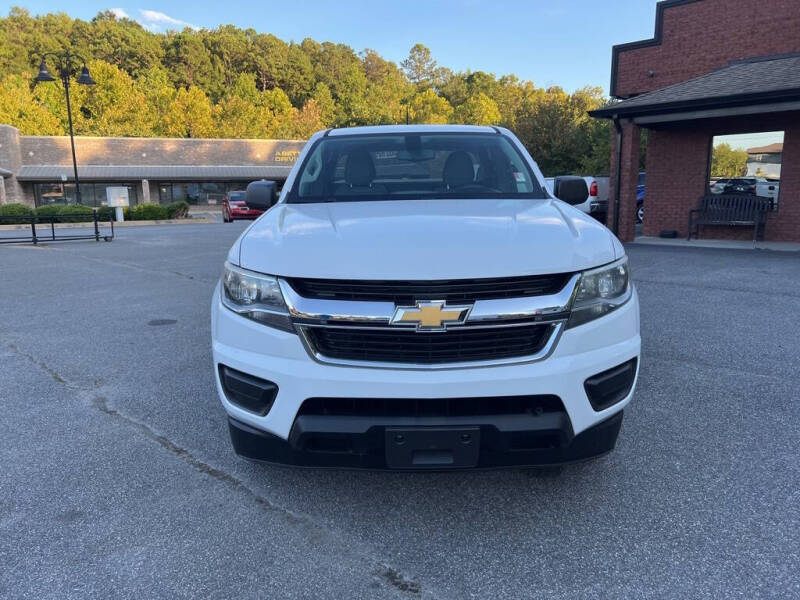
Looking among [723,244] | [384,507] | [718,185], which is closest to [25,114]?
[718,185]

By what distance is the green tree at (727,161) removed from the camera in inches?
570

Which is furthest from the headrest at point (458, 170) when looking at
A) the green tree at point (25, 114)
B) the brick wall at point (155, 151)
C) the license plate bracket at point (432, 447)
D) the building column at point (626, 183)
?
the green tree at point (25, 114)

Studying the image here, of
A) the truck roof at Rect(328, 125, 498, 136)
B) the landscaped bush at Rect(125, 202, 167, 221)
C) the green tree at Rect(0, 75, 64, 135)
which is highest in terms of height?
the green tree at Rect(0, 75, 64, 135)

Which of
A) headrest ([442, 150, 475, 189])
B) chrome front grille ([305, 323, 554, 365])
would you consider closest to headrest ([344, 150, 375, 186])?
headrest ([442, 150, 475, 189])

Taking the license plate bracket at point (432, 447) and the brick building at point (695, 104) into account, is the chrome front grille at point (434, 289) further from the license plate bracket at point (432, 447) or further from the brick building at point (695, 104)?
the brick building at point (695, 104)

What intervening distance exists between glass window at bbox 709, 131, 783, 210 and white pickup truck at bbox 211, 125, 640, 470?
44.3ft

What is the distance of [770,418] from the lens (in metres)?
3.71

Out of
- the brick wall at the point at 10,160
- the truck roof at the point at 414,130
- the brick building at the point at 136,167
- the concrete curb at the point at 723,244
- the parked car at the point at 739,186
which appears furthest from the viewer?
the brick building at the point at 136,167

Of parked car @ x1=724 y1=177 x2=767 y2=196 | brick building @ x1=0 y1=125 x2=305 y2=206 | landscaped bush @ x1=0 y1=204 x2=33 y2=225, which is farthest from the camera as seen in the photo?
brick building @ x1=0 y1=125 x2=305 y2=206

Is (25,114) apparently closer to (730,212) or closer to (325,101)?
(325,101)

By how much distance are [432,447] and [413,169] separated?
2.28m

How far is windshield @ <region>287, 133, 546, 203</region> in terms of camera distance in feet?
12.0

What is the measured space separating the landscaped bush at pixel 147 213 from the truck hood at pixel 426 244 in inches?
1209

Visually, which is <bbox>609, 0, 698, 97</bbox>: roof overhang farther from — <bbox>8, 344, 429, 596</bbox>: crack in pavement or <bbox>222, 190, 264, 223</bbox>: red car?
<bbox>222, 190, 264, 223</bbox>: red car
